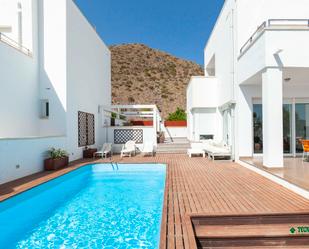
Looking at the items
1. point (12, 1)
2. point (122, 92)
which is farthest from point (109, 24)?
point (12, 1)

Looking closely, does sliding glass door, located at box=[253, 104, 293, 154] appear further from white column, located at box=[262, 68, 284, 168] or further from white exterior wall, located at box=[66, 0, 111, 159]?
white exterior wall, located at box=[66, 0, 111, 159]

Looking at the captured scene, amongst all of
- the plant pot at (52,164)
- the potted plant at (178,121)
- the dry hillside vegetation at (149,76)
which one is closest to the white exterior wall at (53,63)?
the plant pot at (52,164)

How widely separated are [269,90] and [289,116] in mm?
3595

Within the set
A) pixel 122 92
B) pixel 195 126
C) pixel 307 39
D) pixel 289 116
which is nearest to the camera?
pixel 307 39

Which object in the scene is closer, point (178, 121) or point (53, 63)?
point (53, 63)

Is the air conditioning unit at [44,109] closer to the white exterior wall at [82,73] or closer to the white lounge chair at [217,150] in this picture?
the white exterior wall at [82,73]

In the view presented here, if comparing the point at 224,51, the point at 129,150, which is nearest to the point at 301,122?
the point at 224,51

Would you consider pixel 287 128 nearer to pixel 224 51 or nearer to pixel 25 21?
pixel 224 51

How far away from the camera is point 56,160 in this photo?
906 cm

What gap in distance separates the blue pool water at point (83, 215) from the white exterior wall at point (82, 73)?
396cm

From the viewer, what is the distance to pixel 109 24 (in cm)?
3328

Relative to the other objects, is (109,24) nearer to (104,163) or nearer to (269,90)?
(104,163)

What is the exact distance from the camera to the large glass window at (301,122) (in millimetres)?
9953

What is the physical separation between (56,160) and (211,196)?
6.38 m
